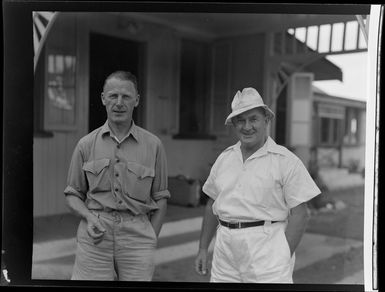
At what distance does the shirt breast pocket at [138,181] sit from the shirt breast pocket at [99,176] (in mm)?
110

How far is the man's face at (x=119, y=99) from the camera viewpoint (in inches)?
90.0

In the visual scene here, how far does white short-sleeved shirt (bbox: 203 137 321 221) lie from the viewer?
86.3 inches

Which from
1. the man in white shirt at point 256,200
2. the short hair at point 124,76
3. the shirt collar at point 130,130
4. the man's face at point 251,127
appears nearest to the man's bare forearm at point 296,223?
the man in white shirt at point 256,200

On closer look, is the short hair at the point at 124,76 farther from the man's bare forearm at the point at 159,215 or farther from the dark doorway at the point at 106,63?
the man's bare forearm at the point at 159,215

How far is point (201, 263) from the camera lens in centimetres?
237

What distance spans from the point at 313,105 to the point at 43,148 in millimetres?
1677

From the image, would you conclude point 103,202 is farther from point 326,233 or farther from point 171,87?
point 326,233

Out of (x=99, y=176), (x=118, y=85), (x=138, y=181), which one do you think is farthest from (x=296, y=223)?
(x=118, y=85)

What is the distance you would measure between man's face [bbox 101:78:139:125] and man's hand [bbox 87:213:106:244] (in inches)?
21.8

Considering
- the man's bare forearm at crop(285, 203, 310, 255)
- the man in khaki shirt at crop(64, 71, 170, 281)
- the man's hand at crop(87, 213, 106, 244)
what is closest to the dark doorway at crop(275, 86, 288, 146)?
the man's bare forearm at crop(285, 203, 310, 255)

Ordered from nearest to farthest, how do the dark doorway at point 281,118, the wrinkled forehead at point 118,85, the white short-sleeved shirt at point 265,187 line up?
the white short-sleeved shirt at point 265,187, the wrinkled forehead at point 118,85, the dark doorway at point 281,118

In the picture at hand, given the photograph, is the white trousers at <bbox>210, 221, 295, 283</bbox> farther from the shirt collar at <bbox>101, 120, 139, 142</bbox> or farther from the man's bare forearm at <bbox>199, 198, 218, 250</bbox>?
the shirt collar at <bbox>101, 120, 139, 142</bbox>

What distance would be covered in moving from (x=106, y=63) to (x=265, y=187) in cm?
113

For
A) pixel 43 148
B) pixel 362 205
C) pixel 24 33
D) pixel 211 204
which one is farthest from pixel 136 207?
pixel 362 205
